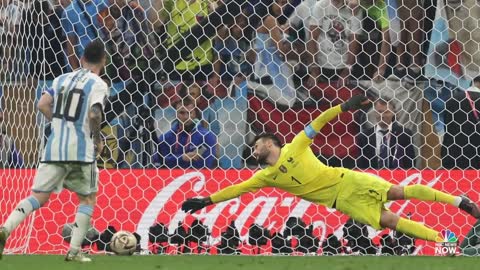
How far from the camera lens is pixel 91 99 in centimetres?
760

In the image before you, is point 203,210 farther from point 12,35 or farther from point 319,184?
point 12,35

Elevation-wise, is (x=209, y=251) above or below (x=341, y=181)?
below

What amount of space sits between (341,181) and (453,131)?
1.28 metres

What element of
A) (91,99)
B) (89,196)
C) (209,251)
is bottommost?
(209,251)

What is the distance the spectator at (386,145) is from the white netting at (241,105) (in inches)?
0.5

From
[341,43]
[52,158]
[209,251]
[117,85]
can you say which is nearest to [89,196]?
[52,158]

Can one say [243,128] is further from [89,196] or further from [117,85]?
[89,196]

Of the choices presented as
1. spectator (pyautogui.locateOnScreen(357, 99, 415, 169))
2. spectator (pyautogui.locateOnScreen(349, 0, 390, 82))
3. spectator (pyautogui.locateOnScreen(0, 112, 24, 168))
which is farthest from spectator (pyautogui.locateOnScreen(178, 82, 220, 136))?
spectator (pyautogui.locateOnScreen(0, 112, 24, 168))

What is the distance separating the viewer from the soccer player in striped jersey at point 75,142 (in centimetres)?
761

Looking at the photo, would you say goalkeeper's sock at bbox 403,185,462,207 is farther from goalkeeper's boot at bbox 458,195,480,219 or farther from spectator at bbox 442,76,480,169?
spectator at bbox 442,76,480,169

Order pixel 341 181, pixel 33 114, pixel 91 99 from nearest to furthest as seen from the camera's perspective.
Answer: pixel 91 99 < pixel 341 181 < pixel 33 114

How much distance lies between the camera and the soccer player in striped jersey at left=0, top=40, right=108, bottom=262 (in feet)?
25.0

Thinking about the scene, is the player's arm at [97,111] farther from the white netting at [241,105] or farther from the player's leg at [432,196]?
the player's leg at [432,196]

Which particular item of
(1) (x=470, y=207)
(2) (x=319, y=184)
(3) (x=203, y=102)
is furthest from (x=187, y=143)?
(1) (x=470, y=207)
